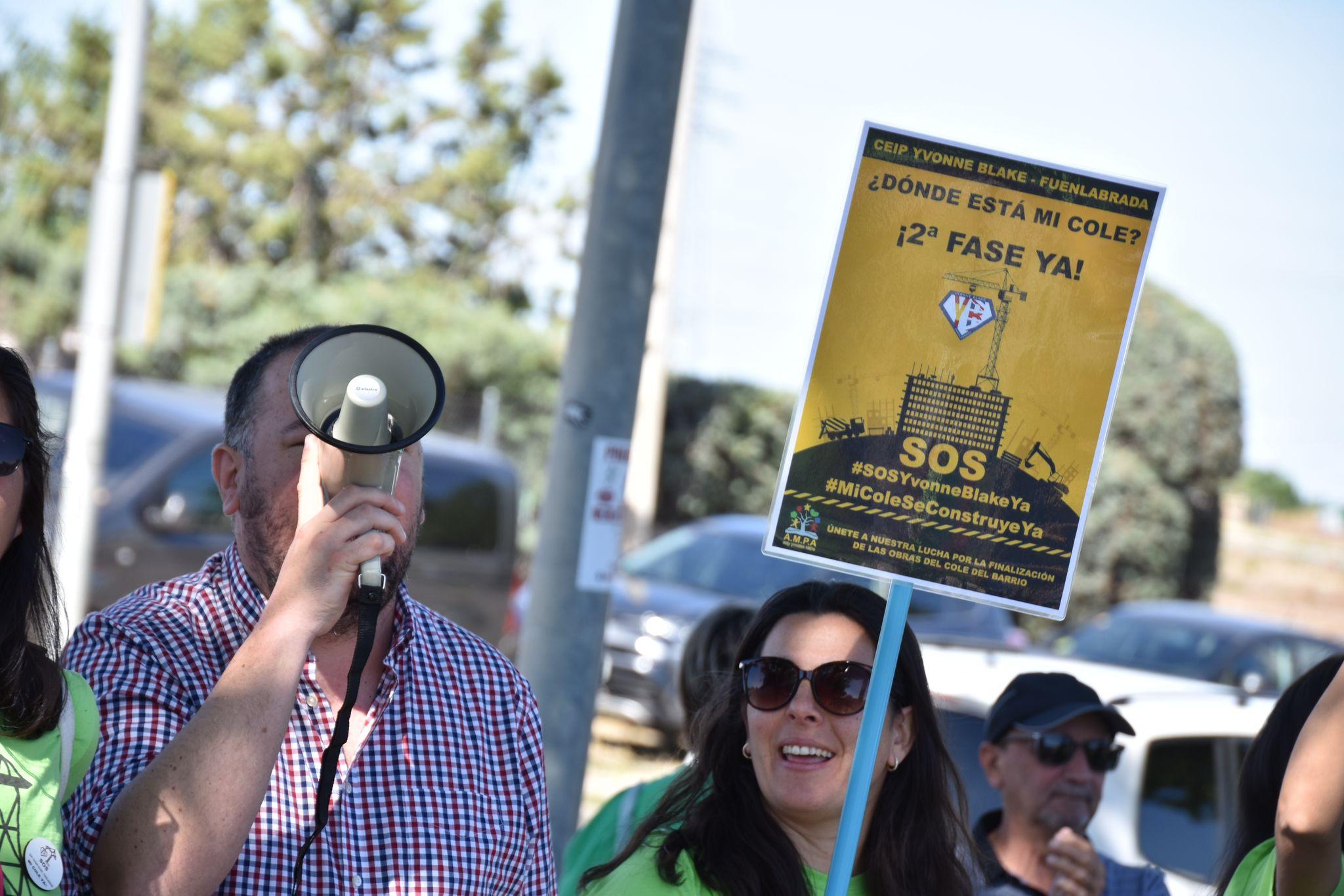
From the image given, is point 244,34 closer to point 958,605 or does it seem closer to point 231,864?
point 958,605

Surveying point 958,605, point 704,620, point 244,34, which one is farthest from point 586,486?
point 244,34

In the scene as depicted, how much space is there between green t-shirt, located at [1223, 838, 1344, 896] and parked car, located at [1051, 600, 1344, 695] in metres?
7.82

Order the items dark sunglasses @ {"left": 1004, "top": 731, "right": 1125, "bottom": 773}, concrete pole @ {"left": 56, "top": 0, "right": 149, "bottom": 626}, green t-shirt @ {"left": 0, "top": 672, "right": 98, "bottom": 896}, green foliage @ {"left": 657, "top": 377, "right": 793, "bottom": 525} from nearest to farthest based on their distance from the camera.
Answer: green t-shirt @ {"left": 0, "top": 672, "right": 98, "bottom": 896}
dark sunglasses @ {"left": 1004, "top": 731, "right": 1125, "bottom": 773}
concrete pole @ {"left": 56, "top": 0, "right": 149, "bottom": 626}
green foliage @ {"left": 657, "top": 377, "right": 793, "bottom": 525}

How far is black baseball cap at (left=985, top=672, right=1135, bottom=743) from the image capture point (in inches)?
134

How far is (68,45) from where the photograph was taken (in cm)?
2831

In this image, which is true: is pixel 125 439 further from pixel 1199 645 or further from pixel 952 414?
pixel 1199 645

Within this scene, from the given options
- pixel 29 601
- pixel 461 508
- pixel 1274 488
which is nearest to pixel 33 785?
pixel 29 601

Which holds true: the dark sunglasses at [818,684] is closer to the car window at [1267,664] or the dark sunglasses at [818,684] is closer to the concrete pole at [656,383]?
the car window at [1267,664]

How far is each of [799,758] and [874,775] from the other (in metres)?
0.19

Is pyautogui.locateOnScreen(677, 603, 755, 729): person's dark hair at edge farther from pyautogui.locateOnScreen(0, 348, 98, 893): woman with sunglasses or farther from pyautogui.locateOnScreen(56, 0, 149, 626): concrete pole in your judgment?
pyautogui.locateOnScreen(56, 0, 149, 626): concrete pole

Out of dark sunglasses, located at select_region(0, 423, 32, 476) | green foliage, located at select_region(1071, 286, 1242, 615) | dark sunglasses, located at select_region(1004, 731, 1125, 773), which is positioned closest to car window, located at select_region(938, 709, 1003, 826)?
dark sunglasses, located at select_region(1004, 731, 1125, 773)

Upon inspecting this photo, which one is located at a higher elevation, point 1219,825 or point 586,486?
point 586,486

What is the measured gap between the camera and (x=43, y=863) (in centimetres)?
166

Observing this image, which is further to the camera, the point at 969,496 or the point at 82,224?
the point at 82,224
